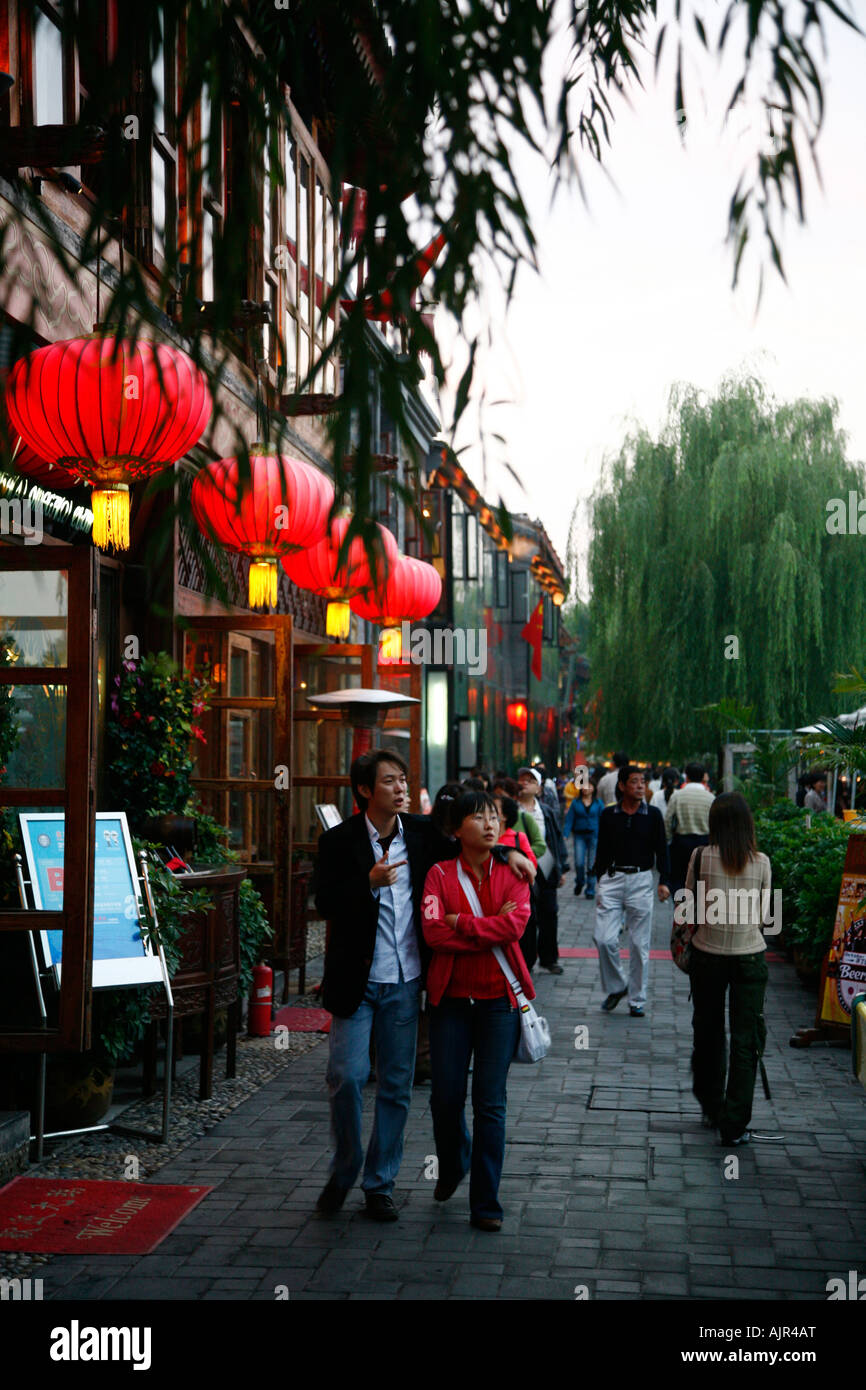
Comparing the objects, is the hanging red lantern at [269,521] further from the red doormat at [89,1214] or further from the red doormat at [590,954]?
the red doormat at [590,954]

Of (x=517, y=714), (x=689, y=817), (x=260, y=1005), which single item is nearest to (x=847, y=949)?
(x=260, y=1005)

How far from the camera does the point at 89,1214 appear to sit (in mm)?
5617

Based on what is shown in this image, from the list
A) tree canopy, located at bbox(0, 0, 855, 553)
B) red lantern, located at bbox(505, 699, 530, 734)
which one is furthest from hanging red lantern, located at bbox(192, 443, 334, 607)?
red lantern, located at bbox(505, 699, 530, 734)

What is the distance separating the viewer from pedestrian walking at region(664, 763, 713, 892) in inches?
578

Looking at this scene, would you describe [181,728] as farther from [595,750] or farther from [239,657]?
[595,750]

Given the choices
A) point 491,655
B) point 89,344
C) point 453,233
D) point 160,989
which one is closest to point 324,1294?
point 160,989

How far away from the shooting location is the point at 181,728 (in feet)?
28.7

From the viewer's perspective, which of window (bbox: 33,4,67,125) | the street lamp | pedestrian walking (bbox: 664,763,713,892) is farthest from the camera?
pedestrian walking (bbox: 664,763,713,892)

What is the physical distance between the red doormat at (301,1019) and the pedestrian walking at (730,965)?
3.42 m

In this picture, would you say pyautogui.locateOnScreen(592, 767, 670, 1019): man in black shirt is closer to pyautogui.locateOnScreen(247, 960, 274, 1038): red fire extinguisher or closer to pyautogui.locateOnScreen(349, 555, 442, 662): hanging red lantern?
pyautogui.locateOnScreen(247, 960, 274, 1038): red fire extinguisher

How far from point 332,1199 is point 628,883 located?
552 cm

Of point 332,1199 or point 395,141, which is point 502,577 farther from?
point 395,141

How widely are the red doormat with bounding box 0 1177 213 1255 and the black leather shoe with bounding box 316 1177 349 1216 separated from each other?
56cm
